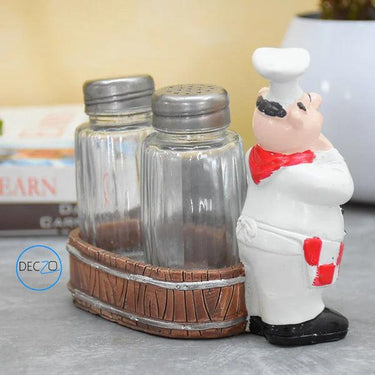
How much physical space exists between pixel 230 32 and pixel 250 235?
0.60 meters

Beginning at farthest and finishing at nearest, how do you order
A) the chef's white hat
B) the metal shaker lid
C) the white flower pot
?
the white flower pot → the metal shaker lid → the chef's white hat

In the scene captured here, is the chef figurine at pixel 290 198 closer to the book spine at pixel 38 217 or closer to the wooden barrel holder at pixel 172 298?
the wooden barrel holder at pixel 172 298

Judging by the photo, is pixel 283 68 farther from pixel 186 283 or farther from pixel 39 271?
pixel 39 271

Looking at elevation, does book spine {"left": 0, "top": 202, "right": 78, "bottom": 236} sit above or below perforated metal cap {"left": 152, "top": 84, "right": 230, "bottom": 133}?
below

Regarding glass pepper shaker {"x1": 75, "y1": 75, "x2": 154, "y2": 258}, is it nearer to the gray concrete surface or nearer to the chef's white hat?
the gray concrete surface

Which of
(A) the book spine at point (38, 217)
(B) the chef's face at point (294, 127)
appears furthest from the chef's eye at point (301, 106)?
(A) the book spine at point (38, 217)

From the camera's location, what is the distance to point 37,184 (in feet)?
3.71

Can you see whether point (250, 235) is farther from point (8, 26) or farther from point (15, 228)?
point (8, 26)

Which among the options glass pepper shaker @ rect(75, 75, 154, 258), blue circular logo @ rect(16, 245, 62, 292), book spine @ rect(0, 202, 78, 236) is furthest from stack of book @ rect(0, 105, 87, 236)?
glass pepper shaker @ rect(75, 75, 154, 258)

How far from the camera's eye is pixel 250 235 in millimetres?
765

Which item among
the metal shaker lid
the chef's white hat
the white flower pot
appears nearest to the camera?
the chef's white hat

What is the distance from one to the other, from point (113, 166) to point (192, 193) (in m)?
0.14

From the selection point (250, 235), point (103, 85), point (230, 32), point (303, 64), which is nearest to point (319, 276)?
point (250, 235)

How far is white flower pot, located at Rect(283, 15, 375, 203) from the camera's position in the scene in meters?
1.12
